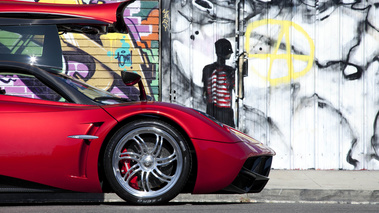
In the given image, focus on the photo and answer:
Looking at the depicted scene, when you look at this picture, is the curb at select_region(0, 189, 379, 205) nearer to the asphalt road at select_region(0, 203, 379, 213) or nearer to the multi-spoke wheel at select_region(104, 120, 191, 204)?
the asphalt road at select_region(0, 203, 379, 213)

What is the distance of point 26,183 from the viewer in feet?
14.1

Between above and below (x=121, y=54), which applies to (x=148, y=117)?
below

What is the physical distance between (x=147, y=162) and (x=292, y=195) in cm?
190

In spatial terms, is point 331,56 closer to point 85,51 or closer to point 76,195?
point 85,51

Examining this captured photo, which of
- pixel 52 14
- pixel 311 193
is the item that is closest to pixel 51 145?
pixel 52 14

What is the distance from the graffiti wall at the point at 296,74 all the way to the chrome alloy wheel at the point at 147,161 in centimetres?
416

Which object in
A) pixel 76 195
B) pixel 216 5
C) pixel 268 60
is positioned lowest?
pixel 76 195

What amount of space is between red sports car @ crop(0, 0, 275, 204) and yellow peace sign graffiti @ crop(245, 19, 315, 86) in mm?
4014

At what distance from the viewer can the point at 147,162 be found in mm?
4367

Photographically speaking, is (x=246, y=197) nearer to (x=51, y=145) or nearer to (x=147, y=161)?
(x=147, y=161)

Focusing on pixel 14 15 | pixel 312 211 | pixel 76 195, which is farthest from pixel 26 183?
pixel 312 211

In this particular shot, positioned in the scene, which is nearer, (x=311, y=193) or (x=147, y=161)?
(x=147, y=161)

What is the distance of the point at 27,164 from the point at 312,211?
7.42ft

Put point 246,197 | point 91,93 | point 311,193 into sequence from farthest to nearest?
point 311,193, point 246,197, point 91,93
